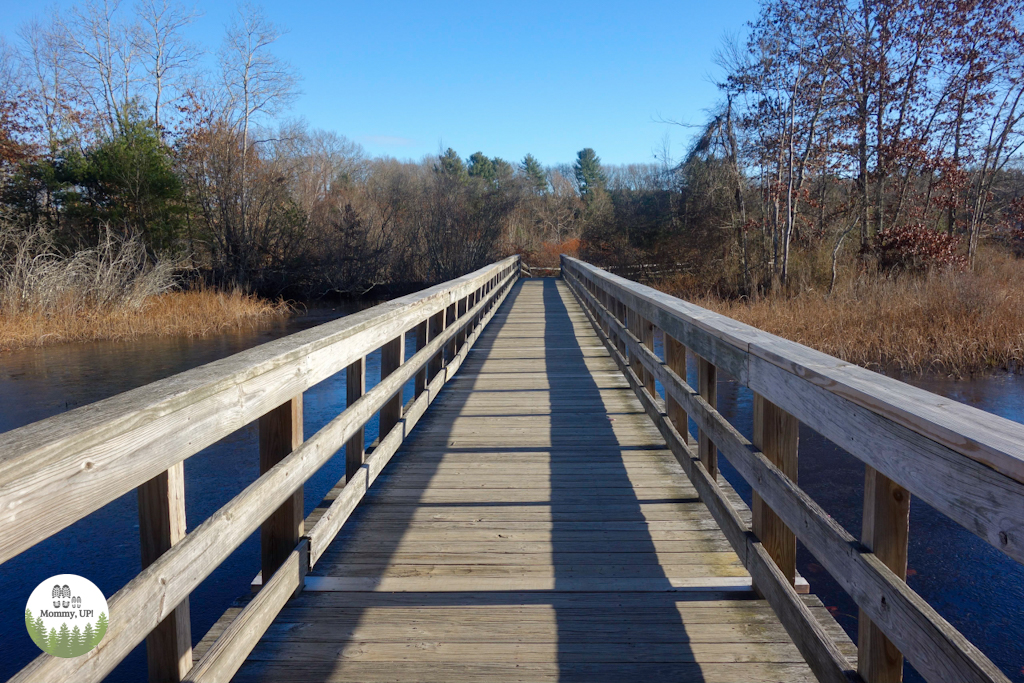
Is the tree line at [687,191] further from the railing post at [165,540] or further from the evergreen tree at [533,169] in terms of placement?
the evergreen tree at [533,169]

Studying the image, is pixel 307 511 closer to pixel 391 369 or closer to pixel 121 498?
pixel 121 498

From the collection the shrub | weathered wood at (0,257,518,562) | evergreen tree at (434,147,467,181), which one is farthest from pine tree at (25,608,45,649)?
evergreen tree at (434,147,467,181)

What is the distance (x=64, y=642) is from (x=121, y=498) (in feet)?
18.3

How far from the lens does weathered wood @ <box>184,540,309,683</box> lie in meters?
1.77

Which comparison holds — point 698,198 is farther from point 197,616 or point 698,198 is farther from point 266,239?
point 197,616

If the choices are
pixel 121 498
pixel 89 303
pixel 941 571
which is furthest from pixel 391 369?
pixel 89 303

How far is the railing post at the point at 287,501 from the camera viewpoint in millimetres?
2332

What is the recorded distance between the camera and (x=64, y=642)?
1201 millimetres

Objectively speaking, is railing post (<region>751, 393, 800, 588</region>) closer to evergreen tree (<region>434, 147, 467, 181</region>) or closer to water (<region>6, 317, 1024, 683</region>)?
water (<region>6, 317, 1024, 683</region>)

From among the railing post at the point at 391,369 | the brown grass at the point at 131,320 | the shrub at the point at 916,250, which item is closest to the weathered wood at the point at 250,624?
the railing post at the point at 391,369

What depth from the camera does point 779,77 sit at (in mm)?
17656

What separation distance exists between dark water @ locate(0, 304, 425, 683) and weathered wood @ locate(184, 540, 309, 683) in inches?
70.6

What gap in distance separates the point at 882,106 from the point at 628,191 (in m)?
13.9

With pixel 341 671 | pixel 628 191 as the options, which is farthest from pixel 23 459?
pixel 628 191
